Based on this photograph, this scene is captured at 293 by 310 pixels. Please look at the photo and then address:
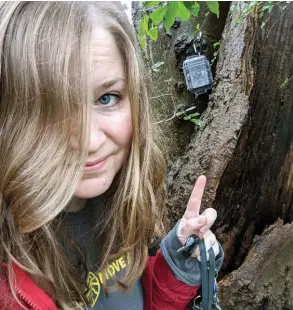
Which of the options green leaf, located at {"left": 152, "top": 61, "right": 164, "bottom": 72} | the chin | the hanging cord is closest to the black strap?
the hanging cord

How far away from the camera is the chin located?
3.40 ft

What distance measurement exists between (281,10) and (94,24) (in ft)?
3.02

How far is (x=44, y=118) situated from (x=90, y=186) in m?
0.21

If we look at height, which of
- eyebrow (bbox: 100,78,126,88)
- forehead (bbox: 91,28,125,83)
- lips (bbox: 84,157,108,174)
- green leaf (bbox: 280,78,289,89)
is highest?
forehead (bbox: 91,28,125,83)

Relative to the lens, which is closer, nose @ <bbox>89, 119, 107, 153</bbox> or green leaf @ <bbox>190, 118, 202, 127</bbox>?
nose @ <bbox>89, 119, 107, 153</bbox>

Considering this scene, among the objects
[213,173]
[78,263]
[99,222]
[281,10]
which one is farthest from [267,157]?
[78,263]

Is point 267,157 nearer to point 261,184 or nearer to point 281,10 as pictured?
point 261,184

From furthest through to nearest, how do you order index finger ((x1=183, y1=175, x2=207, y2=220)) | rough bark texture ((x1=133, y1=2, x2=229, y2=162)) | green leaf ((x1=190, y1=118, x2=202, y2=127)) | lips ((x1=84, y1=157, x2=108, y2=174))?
rough bark texture ((x1=133, y1=2, x2=229, y2=162)) < green leaf ((x1=190, y1=118, x2=202, y2=127)) < index finger ((x1=183, y1=175, x2=207, y2=220)) < lips ((x1=84, y1=157, x2=108, y2=174))

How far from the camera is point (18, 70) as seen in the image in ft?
2.93

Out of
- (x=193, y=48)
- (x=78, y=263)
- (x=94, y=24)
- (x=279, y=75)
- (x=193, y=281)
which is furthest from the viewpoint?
(x=193, y=48)

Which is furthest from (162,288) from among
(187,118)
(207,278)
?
(187,118)

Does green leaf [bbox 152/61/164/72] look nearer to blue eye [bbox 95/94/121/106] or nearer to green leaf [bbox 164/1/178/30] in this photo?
green leaf [bbox 164/1/178/30]

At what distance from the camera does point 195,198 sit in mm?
1212

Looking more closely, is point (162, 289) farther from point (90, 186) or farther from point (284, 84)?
point (284, 84)
